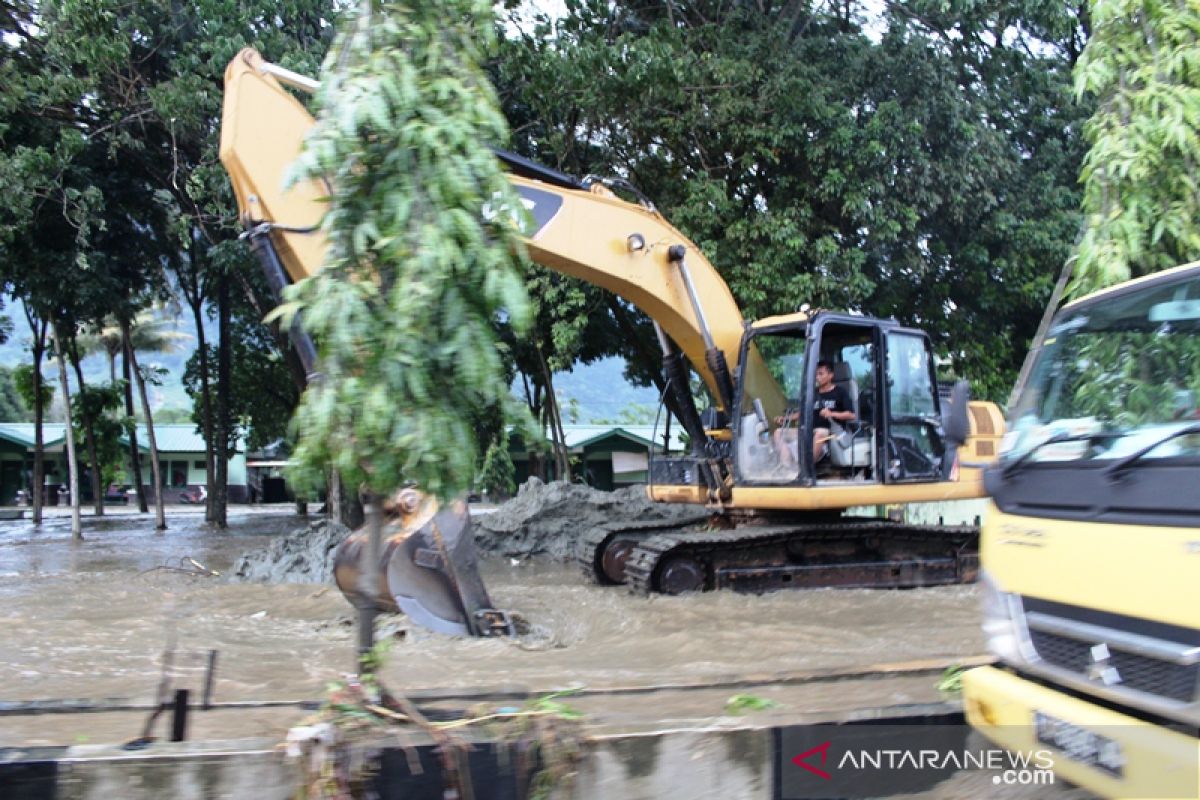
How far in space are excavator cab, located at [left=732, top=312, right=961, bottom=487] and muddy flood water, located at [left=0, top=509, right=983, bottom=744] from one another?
50.4 inches

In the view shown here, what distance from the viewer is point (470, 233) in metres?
3.43

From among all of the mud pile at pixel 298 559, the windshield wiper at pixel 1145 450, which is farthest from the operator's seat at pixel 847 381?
the windshield wiper at pixel 1145 450

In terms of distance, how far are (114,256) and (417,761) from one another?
17.0m

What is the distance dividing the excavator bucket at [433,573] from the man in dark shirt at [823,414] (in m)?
3.51

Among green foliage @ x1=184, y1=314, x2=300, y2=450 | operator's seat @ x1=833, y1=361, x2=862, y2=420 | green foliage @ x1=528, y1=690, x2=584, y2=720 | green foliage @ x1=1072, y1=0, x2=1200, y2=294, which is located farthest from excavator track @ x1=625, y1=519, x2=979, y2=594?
green foliage @ x1=184, y1=314, x2=300, y2=450

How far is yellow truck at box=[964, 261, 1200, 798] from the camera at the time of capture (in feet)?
10.2

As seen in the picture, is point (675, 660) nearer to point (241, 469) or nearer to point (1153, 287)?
point (1153, 287)

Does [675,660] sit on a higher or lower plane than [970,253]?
lower

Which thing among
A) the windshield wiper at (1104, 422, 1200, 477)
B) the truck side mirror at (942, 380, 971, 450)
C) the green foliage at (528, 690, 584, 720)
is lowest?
the green foliage at (528, 690, 584, 720)

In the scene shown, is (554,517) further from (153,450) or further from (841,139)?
(153,450)

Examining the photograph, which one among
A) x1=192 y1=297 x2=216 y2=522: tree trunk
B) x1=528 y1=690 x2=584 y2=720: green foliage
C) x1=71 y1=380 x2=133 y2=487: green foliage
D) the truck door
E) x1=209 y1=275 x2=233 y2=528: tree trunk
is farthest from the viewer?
x1=71 y1=380 x2=133 y2=487: green foliage

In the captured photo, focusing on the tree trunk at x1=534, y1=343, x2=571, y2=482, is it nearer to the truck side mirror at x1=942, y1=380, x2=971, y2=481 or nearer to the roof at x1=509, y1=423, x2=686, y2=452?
the truck side mirror at x1=942, y1=380, x2=971, y2=481

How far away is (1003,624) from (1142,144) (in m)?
3.94

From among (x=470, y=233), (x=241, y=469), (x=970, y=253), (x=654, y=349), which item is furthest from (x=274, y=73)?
(x=241, y=469)
